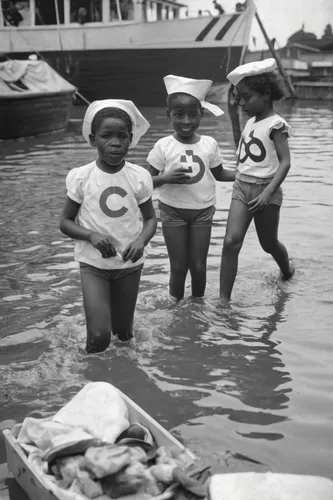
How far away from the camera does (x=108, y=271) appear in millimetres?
4383

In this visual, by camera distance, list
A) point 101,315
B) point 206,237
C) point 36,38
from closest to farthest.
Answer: point 101,315, point 206,237, point 36,38

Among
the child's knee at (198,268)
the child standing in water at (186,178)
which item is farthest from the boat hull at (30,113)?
the child's knee at (198,268)

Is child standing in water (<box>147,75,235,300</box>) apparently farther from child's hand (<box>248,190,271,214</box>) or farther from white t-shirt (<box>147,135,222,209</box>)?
child's hand (<box>248,190,271,214</box>)

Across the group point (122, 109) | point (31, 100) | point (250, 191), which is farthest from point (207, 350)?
point (31, 100)

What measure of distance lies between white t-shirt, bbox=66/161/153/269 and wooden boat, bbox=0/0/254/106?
24.2 m

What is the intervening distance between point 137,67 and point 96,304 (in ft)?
83.5

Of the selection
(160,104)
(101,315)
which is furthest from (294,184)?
(160,104)

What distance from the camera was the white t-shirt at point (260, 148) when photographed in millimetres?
5504

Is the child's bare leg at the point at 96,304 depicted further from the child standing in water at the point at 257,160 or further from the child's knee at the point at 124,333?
the child standing in water at the point at 257,160

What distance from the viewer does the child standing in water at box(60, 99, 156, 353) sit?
4223 mm

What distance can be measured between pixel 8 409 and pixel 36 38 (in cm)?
2611

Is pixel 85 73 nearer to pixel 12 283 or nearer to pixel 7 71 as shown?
pixel 7 71

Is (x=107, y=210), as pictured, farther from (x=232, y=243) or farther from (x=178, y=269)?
(x=232, y=243)

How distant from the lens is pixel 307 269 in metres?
6.73
